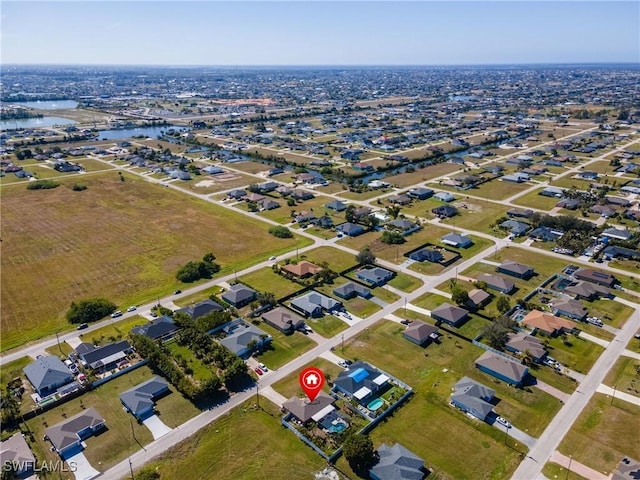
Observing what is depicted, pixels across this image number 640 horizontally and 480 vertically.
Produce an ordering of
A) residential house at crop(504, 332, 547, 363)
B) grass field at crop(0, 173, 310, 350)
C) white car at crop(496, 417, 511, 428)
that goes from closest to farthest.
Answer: white car at crop(496, 417, 511, 428) < residential house at crop(504, 332, 547, 363) < grass field at crop(0, 173, 310, 350)

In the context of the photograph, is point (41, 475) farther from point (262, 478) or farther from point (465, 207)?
point (465, 207)

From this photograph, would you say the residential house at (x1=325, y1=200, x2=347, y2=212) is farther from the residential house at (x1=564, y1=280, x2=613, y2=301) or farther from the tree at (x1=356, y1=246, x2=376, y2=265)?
the residential house at (x1=564, y1=280, x2=613, y2=301)

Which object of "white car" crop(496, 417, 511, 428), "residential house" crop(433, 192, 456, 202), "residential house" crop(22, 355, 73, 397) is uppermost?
"residential house" crop(433, 192, 456, 202)

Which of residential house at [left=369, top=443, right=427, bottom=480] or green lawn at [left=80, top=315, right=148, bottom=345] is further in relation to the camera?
green lawn at [left=80, top=315, right=148, bottom=345]

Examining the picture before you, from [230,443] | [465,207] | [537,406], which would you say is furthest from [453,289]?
[465,207]

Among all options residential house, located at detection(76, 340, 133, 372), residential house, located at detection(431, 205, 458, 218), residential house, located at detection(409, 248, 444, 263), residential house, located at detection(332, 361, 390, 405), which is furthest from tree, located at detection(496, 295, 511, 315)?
residential house, located at detection(76, 340, 133, 372)

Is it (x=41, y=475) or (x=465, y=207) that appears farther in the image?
(x=465, y=207)
